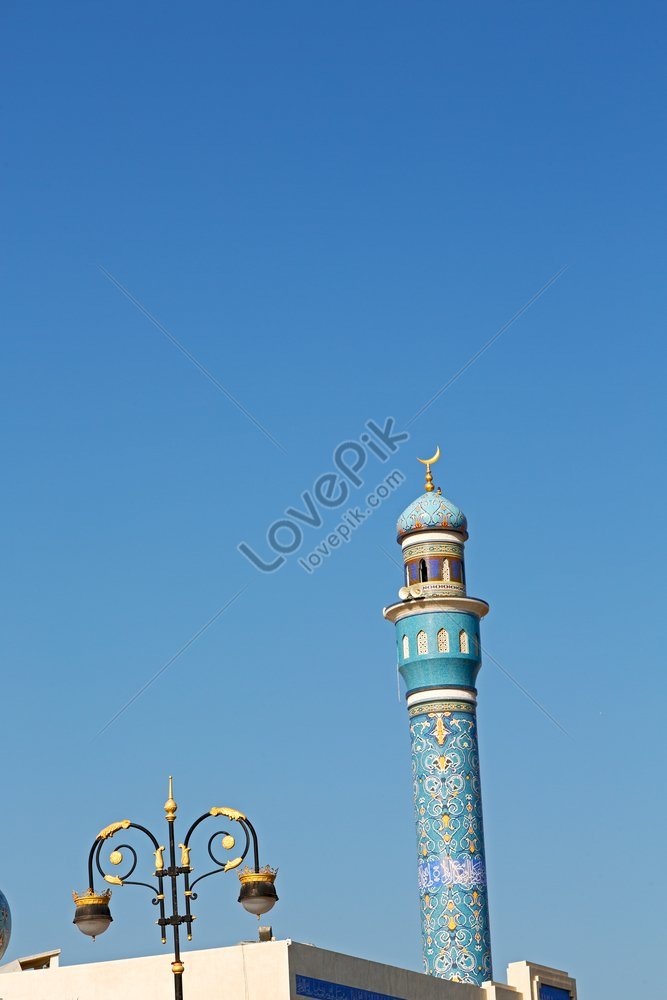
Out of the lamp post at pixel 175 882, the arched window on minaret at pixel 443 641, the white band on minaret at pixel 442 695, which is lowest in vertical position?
the lamp post at pixel 175 882

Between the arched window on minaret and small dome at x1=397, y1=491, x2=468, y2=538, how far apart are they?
250cm

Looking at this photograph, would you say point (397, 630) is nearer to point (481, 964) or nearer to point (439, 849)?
point (439, 849)

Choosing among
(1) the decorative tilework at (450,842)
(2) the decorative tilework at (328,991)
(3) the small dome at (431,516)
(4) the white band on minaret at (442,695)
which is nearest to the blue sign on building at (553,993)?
(1) the decorative tilework at (450,842)

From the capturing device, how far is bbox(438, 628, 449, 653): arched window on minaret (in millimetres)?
37500

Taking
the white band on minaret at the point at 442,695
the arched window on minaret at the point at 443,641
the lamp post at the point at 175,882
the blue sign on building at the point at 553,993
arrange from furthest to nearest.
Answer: the arched window on minaret at the point at 443,641
the white band on minaret at the point at 442,695
the blue sign on building at the point at 553,993
the lamp post at the point at 175,882

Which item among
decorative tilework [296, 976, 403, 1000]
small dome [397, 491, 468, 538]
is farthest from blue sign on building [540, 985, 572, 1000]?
small dome [397, 491, 468, 538]

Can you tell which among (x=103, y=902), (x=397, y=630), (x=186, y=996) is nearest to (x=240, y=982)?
(x=186, y=996)

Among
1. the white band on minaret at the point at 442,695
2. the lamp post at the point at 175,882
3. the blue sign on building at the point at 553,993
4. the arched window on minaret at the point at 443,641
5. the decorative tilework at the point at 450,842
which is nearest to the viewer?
the lamp post at the point at 175,882

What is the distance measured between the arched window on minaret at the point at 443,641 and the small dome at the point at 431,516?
98.6 inches

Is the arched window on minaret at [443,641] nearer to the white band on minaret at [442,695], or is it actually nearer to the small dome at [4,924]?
the white band on minaret at [442,695]

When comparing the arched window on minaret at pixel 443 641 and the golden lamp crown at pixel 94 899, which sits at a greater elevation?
the arched window on minaret at pixel 443 641

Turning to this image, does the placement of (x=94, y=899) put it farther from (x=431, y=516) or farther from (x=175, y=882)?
(x=431, y=516)

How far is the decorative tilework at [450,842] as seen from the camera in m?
35.5

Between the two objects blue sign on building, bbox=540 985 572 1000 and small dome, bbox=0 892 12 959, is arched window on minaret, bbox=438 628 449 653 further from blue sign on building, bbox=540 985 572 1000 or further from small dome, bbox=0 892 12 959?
small dome, bbox=0 892 12 959
